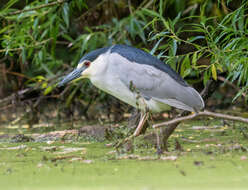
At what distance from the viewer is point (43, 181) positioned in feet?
7.15

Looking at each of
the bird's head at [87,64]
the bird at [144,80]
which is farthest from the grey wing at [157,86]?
the bird's head at [87,64]

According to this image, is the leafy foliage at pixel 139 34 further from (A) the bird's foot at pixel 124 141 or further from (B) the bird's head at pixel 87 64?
(A) the bird's foot at pixel 124 141

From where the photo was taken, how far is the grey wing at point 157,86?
3.52 meters

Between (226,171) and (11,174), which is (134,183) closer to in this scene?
(226,171)

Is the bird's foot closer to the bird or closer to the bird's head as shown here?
the bird

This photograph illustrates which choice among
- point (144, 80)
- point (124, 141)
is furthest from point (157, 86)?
point (124, 141)

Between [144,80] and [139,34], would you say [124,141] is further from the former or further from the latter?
[139,34]

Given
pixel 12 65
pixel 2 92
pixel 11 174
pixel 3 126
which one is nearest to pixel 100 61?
pixel 11 174

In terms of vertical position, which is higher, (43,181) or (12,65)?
(12,65)

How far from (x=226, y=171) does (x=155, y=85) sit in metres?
1.43

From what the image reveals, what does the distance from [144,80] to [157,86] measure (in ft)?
0.36

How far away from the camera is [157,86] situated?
3.59m

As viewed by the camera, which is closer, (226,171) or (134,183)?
(134,183)

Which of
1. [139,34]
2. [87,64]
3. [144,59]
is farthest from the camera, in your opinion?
[139,34]
